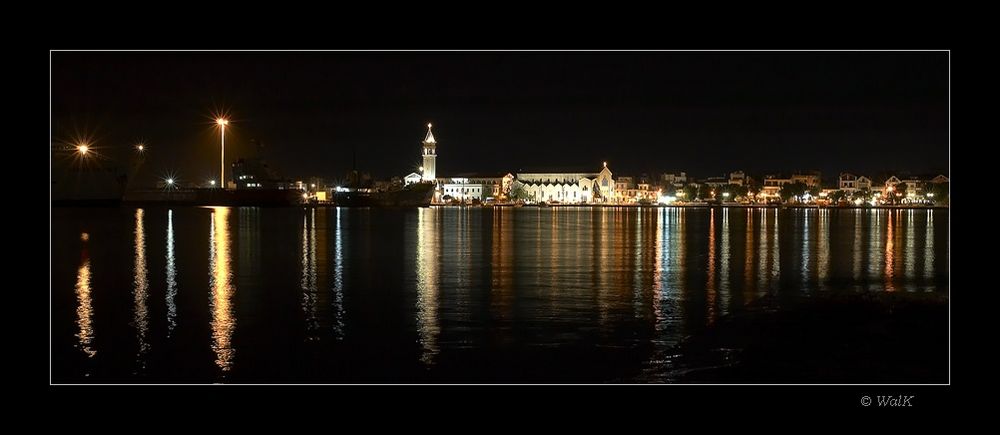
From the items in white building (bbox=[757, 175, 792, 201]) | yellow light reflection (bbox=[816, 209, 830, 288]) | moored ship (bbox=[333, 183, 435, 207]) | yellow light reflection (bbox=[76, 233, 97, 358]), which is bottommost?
yellow light reflection (bbox=[76, 233, 97, 358])

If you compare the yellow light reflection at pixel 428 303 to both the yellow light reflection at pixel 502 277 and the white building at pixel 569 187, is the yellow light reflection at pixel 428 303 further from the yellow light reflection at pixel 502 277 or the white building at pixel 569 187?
the white building at pixel 569 187

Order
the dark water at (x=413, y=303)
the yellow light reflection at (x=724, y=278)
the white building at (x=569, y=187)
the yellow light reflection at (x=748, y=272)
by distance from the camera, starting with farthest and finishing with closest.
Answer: the white building at (x=569, y=187) → the yellow light reflection at (x=748, y=272) → the yellow light reflection at (x=724, y=278) → the dark water at (x=413, y=303)

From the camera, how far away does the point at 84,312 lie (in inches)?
492

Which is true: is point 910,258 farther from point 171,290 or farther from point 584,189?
point 584,189

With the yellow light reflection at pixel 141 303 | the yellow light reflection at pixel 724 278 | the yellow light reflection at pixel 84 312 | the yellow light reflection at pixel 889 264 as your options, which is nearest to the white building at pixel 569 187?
the yellow light reflection at pixel 889 264

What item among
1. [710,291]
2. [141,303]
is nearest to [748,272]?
[710,291]

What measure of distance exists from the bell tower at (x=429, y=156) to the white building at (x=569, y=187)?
1307 centimetres

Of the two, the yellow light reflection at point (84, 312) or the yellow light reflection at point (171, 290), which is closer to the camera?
the yellow light reflection at point (84, 312)

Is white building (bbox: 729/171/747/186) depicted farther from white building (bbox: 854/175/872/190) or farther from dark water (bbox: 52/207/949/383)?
dark water (bbox: 52/207/949/383)

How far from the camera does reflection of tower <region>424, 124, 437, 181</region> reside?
135 meters

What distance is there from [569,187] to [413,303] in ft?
385

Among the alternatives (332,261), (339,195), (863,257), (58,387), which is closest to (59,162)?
(339,195)

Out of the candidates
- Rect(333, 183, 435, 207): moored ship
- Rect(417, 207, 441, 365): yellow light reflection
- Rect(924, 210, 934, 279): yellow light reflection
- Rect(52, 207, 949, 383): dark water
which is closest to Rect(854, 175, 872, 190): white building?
Rect(333, 183, 435, 207): moored ship

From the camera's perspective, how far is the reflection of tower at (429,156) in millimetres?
135250
